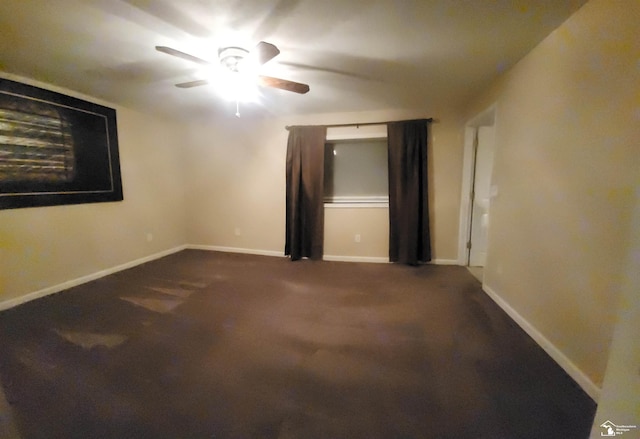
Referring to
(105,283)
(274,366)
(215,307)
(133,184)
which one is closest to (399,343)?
(274,366)

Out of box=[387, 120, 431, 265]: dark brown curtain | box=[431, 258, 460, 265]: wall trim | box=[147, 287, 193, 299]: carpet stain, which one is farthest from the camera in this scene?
box=[431, 258, 460, 265]: wall trim

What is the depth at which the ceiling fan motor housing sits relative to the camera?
1.91 m

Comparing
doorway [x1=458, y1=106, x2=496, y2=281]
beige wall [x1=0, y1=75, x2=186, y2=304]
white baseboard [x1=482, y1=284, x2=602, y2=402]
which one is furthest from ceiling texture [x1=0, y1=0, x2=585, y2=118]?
white baseboard [x1=482, y1=284, x2=602, y2=402]

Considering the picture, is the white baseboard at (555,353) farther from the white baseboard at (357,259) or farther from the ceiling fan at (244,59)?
the ceiling fan at (244,59)

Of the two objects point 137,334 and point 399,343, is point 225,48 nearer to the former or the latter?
point 137,334

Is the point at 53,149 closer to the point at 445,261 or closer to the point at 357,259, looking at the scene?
the point at 357,259

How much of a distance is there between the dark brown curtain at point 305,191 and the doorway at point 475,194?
1.99 meters

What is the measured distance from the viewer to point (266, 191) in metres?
4.14

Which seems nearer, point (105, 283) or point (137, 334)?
point (137, 334)

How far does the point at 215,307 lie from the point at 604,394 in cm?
253

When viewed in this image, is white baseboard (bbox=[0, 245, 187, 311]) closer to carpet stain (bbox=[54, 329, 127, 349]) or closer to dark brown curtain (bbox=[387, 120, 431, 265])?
carpet stain (bbox=[54, 329, 127, 349])

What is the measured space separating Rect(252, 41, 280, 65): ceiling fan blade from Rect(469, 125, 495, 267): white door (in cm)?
291

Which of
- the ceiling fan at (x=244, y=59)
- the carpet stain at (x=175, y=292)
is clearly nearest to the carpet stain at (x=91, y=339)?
the carpet stain at (x=175, y=292)

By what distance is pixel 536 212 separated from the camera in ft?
6.22
